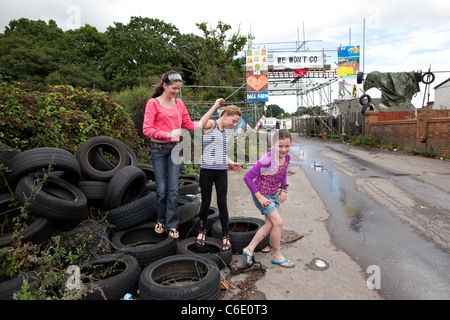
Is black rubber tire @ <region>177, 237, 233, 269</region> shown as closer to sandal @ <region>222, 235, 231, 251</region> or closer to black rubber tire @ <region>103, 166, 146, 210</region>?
sandal @ <region>222, 235, 231, 251</region>

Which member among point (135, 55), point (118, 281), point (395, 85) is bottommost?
point (118, 281)

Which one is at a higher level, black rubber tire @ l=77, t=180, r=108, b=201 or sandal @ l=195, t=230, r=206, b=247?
black rubber tire @ l=77, t=180, r=108, b=201

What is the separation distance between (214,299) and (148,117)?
222 centimetres

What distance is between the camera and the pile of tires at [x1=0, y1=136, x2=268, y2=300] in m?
2.80

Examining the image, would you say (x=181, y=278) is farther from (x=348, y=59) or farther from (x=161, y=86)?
(x=348, y=59)

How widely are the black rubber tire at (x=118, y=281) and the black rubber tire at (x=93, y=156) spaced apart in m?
1.59

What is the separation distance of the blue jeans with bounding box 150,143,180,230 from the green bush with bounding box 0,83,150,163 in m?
2.62

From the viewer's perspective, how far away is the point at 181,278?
10.7ft

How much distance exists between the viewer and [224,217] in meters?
3.64

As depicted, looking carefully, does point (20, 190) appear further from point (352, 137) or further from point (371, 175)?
point (352, 137)

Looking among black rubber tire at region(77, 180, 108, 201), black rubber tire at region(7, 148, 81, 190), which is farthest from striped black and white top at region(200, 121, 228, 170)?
black rubber tire at region(7, 148, 81, 190)

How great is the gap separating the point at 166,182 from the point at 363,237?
3071 millimetres

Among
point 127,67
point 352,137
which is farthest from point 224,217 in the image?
point 127,67

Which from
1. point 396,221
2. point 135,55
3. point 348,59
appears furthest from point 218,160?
A: point 135,55
